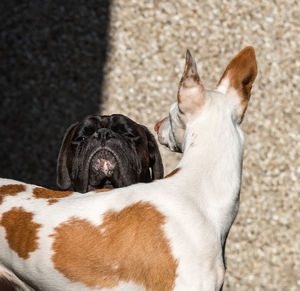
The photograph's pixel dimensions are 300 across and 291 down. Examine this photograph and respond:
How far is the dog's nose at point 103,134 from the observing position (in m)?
3.56

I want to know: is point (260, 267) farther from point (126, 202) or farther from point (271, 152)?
point (126, 202)

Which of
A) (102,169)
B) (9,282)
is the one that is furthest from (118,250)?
(102,169)

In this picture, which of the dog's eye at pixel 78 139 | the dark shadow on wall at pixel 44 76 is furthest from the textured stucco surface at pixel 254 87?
the dog's eye at pixel 78 139

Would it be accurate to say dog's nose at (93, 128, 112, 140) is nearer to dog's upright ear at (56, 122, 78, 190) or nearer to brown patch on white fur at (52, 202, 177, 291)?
dog's upright ear at (56, 122, 78, 190)

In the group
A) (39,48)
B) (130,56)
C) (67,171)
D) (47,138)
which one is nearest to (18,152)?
(47,138)

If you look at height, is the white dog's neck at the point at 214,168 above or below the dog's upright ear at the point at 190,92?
below

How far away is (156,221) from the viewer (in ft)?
7.50

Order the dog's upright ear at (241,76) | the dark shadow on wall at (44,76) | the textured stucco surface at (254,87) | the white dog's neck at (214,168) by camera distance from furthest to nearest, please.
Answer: the dark shadow on wall at (44,76), the textured stucco surface at (254,87), the dog's upright ear at (241,76), the white dog's neck at (214,168)

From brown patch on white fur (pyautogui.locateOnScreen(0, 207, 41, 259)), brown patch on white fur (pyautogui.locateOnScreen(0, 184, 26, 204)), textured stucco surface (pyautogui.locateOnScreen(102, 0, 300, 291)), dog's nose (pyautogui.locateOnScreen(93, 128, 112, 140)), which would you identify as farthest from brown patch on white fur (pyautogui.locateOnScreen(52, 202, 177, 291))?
textured stucco surface (pyautogui.locateOnScreen(102, 0, 300, 291))

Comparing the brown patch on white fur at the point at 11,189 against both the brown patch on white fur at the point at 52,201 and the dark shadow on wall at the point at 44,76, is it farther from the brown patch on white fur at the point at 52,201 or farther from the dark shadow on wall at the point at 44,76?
the dark shadow on wall at the point at 44,76

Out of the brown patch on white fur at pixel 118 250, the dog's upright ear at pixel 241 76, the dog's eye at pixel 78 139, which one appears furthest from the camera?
the dog's eye at pixel 78 139

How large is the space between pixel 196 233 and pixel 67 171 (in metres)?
1.72

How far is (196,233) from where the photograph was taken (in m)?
2.26

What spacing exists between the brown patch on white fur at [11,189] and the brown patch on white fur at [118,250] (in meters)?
0.36
